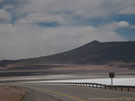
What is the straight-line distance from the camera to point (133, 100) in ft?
71.6

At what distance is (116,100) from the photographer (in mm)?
21891

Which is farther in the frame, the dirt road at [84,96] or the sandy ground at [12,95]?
the sandy ground at [12,95]

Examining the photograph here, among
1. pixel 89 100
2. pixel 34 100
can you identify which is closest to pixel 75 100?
pixel 89 100

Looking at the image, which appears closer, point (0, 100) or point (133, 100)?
point (133, 100)

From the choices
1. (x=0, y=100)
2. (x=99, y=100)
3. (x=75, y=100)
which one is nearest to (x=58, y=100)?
(x=75, y=100)

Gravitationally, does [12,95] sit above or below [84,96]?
below

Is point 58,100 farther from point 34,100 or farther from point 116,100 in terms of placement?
point 116,100

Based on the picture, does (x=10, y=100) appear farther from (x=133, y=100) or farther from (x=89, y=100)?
→ (x=133, y=100)

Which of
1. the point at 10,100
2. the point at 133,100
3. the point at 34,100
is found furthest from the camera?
the point at 10,100

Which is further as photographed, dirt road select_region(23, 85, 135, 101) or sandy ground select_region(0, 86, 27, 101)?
sandy ground select_region(0, 86, 27, 101)

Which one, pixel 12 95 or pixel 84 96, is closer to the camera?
pixel 84 96

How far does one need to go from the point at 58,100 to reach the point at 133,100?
6181mm

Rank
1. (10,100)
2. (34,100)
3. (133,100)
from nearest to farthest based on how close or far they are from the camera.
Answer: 1. (133,100)
2. (34,100)
3. (10,100)

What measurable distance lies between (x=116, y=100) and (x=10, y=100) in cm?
938
